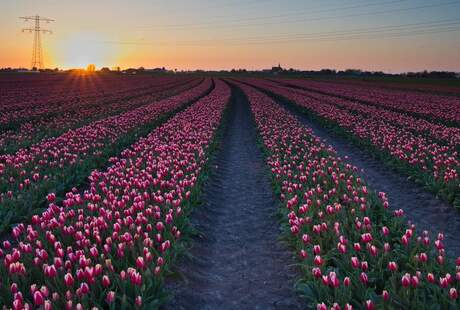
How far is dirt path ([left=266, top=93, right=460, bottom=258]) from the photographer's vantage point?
9219 mm

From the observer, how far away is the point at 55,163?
40.8 ft

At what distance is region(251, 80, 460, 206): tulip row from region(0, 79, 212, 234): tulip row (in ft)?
30.8

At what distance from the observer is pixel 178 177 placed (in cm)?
1111

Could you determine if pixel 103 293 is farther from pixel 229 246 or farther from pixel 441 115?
pixel 441 115

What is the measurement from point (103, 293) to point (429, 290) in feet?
12.4

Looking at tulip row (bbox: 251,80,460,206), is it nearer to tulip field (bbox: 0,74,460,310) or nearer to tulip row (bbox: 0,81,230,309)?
tulip field (bbox: 0,74,460,310)

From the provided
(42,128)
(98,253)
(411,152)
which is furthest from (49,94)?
(98,253)

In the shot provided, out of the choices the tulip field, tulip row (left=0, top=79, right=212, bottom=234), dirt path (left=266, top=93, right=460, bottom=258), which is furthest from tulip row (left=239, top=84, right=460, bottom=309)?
tulip row (left=0, top=79, right=212, bottom=234)

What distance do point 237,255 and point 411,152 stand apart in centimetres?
944

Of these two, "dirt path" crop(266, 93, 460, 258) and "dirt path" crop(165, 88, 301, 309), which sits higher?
"dirt path" crop(266, 93, 460, 258)

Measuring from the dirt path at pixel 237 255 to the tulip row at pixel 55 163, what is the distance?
3547 mm

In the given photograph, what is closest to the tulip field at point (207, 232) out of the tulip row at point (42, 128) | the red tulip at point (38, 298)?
the red tulip at point (38, 298)

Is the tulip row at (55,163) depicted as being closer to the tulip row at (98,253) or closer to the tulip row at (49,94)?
the tulip row at (98,253)

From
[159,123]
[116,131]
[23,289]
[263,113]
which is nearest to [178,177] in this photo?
[23,289]
